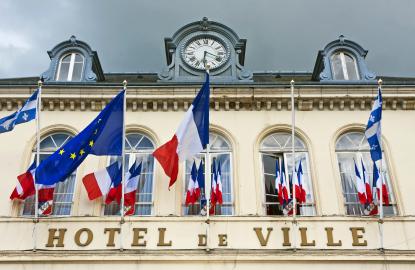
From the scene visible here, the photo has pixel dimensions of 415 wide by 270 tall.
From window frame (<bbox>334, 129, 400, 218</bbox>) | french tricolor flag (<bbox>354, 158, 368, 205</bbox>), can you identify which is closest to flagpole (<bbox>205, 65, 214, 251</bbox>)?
window frame (<bbox>334, 129, 400, 218</bbox>)

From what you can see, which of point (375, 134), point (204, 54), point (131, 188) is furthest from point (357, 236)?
point (204, 54)

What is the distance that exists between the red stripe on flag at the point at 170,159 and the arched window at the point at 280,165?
2494 millimetres

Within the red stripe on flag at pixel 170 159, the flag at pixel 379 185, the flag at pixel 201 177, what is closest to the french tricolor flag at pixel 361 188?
the flag at pixel 379 185

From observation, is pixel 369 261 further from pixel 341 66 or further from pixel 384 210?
pixel 341 66

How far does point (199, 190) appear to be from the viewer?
1383cm

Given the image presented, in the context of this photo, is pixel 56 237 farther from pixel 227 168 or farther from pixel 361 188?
pixel 361 188

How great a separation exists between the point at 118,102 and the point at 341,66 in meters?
6.98

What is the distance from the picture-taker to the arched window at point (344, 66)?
16656 mm

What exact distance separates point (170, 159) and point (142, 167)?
1562 millimetres

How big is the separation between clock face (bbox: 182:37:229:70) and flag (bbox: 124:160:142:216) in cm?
414

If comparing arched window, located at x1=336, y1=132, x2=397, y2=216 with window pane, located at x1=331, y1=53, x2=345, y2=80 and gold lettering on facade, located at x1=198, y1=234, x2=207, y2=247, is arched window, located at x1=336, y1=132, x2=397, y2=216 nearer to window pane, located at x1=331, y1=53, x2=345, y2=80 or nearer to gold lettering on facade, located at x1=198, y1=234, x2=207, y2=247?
window pane, located at x1=331, y1=53, x2=345, y2=80

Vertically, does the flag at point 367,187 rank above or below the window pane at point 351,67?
below

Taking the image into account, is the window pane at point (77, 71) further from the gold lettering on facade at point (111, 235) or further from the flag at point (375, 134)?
the flag at point (375, 134)

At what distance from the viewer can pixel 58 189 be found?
14.6 metres
